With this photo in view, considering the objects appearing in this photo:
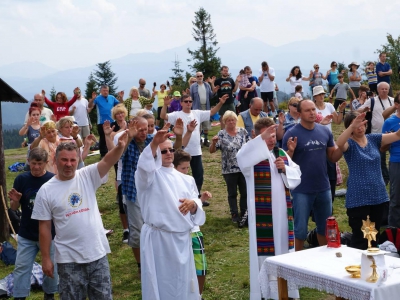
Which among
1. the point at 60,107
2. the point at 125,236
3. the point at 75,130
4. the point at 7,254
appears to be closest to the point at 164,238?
the point at 75,130

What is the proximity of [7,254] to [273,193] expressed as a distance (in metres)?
4.29

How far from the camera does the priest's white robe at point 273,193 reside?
6.49m

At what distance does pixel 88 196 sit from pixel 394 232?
3070 mm

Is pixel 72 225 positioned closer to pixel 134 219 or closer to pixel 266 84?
pixel 134 219

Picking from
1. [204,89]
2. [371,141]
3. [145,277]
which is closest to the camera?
[145,277]

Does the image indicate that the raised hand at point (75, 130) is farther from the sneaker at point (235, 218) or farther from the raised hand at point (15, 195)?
the sneaker at point (235, 218)

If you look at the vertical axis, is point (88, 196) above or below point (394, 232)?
above

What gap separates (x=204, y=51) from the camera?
5028 cm

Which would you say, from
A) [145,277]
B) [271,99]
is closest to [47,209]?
[145,277]

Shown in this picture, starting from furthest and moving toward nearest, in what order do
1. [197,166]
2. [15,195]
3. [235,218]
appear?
[197,166] < [235,218] < [15,195]

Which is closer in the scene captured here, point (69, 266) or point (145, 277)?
point (69, 266)

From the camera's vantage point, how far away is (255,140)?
6457 millimetres

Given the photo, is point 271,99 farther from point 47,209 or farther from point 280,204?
point 47,209

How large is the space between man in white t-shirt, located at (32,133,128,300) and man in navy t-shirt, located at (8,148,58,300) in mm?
1020
